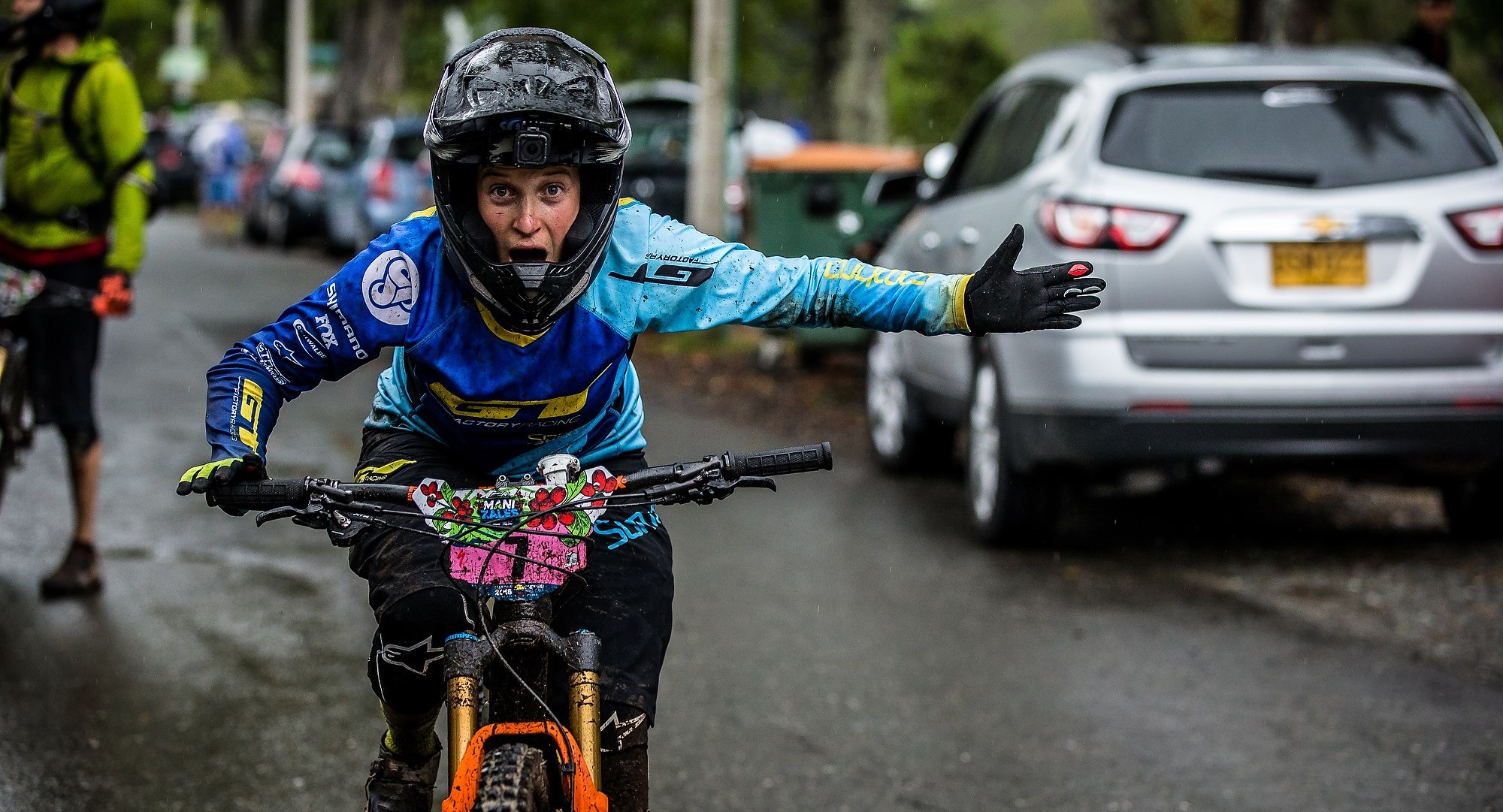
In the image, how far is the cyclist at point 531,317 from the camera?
11.2 ft

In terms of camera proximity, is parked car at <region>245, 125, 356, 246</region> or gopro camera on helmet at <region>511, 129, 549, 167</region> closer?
gopro camera on helmet at <region>511, 129, 549, 167</region>

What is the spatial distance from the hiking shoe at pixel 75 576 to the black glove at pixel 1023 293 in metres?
4.72

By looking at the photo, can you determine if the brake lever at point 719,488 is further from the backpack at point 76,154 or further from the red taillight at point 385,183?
the red taillight at point 385,183

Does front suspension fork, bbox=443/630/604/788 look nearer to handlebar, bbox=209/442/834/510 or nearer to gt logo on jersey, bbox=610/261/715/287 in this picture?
handlebar, bbox=209/442/834/510

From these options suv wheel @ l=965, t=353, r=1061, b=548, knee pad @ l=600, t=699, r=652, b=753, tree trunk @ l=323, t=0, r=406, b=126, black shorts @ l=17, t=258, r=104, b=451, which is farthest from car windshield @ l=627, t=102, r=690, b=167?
tree trunk @ l=323, t=0, r=406, b=126

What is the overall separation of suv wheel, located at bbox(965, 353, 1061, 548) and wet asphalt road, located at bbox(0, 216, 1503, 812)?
0.47 ft

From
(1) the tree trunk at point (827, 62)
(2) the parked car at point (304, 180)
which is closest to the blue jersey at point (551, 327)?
(1) the tree trunk at point (827, 62)

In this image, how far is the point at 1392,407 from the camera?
7.44m

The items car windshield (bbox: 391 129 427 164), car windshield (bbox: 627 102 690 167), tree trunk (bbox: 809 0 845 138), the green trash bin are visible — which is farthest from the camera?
car windshield (bbox: 391 129 427 164)

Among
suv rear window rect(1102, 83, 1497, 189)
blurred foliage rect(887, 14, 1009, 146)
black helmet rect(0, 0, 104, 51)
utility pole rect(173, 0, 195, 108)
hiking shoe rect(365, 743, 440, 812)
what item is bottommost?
utility pole rect(173, 0, 195, 108)

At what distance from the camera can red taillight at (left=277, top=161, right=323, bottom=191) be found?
90.1 ft

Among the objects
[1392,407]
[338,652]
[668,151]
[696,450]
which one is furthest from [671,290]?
[668,151]

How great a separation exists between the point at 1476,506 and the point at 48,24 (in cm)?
601

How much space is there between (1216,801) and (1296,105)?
3.56m
